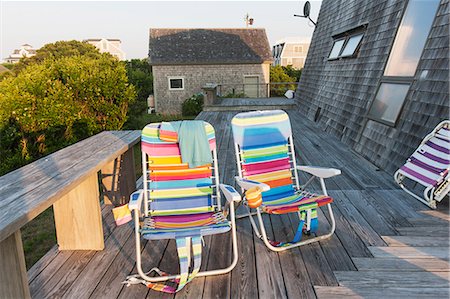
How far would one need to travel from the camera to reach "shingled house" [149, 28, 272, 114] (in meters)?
19.7

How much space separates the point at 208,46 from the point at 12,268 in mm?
19835

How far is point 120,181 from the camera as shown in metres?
3.79

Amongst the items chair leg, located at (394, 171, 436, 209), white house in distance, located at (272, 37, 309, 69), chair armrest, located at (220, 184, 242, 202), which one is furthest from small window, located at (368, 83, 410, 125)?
white house in distance, located at (272, 37, 309, 69)

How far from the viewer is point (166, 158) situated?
2924 millimetres

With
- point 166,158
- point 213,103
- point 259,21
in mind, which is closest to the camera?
point 166,158

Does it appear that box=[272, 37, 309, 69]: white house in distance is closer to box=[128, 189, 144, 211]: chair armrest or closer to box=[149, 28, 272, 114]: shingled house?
box=[149, 28, 272, 114]: shingled house

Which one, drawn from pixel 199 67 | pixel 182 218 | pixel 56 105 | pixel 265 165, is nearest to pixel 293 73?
pixel 199 67

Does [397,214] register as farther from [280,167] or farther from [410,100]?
[410,100]

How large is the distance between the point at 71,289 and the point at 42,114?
6.18m

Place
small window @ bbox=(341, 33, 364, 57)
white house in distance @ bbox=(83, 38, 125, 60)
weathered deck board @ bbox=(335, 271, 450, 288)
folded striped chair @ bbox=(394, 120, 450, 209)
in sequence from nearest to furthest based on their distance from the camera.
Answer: weathered deck board @ bbox=(335, 271, 450, 288), folded striped chair @ bbox=(394, 120, 450, 209), small window @ bbox=(341, 33, 364, 57), white house in distance @ bbox=(83, 38, 125, 60)

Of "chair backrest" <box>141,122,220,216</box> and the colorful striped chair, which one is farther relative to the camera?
the colorful striped chair

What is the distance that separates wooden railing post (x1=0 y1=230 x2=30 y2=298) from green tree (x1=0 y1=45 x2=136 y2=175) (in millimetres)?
Answer: 6364

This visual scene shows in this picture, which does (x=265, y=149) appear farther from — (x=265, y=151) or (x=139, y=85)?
(x=139, y=85)

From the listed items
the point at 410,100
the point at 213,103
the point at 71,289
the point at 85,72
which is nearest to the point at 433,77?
the point at 410,100
